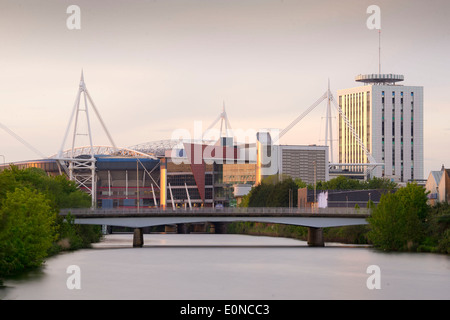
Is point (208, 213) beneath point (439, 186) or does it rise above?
beneath

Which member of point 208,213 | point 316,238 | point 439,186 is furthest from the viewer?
point 439,186

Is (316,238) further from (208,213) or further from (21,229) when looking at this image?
(21,229)

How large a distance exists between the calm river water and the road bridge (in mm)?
11035

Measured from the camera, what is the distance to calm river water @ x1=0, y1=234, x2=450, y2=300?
6103 centimetres

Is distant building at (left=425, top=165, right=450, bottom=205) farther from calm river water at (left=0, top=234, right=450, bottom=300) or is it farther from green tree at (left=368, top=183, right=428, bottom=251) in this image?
calm river water at (left=0, top=234, right=450, bottom=300)

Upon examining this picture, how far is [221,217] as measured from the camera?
115m

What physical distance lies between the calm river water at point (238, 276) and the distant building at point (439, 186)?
2522 cm

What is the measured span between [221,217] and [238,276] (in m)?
42.2

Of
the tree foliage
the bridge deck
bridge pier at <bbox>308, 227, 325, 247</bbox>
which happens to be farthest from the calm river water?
bridge pier at <bbox>308, 227, 325, 247</bbox>

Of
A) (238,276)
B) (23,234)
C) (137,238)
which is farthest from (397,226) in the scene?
Result: (23,234)

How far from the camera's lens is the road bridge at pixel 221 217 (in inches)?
4402
